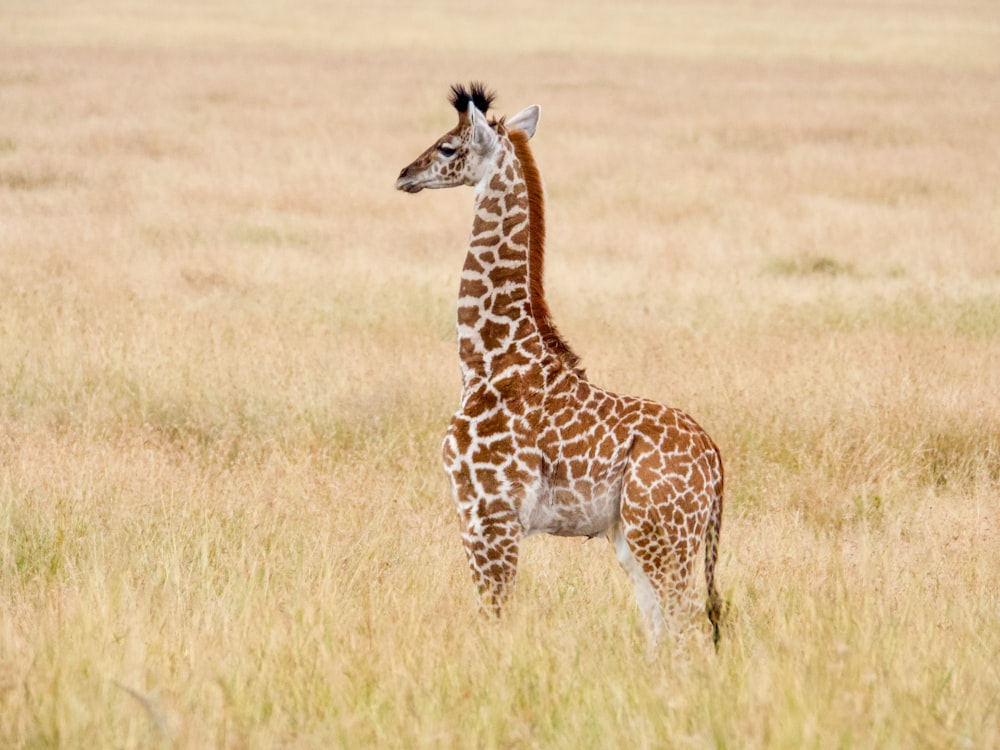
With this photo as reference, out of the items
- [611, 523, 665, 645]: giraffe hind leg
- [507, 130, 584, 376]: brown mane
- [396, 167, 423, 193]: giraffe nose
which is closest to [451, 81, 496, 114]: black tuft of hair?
[507, 130, 584, 376]: brown mane

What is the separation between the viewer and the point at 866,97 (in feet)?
116

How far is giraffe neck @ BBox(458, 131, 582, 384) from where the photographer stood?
5.44 meters

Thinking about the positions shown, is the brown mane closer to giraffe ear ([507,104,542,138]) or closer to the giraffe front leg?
giraffe ear ([507,104,542,138])

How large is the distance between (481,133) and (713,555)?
191 centimetres

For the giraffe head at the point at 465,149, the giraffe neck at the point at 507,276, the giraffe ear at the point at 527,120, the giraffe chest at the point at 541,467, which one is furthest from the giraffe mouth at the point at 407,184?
the giraffe chest at the point at 541,467

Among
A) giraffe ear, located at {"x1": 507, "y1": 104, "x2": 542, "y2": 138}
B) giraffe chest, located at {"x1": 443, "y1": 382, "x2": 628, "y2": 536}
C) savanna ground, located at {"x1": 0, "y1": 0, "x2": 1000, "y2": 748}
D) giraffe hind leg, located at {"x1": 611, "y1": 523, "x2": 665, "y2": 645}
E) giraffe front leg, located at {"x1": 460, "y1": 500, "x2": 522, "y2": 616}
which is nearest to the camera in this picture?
savanna ground, located at {"x1": 0, "y1": 0, "x2": 1000, "y2": 748}

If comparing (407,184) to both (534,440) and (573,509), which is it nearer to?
(534,440)

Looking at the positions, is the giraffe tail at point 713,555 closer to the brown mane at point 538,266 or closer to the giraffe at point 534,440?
the giraffe at point 534,440

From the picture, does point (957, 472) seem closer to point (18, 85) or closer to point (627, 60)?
point (18, 85)

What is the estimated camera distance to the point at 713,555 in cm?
504

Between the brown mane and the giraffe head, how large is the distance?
0.41 ft

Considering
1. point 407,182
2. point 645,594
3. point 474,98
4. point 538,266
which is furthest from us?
point 407,182

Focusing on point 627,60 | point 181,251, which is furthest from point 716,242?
point 627,60

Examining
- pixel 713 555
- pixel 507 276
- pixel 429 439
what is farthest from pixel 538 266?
pixel 429 439
